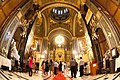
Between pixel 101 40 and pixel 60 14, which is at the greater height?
pixel 60 14

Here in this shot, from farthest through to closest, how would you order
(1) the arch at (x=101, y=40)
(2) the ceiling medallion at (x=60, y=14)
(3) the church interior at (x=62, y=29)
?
(2) the ceiling medallion at (x=60, y=14), (1) the arch at (x=101, y=40), (3) the church interior at (x=62, y=29)

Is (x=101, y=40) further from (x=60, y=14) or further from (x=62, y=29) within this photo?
(x=60, y=14)

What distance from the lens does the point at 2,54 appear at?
12203mm

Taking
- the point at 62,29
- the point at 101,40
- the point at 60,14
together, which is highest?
the point at 60,14

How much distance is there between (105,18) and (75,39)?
49.4 ft

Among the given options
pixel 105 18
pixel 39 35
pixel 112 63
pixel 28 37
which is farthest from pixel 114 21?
pixel 39 35

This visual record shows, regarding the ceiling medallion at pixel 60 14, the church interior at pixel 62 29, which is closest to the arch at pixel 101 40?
the church interior at pixel 62 29

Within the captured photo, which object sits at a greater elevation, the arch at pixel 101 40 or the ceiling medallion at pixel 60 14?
the ceiling medallion at pixel 60 14

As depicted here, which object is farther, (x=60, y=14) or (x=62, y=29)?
(x=60, y=14)

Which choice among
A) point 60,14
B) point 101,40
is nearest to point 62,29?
point 60,14

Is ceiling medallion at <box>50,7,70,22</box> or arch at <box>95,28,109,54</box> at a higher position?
ceiling medallion at <box>50,7,70,22</box>

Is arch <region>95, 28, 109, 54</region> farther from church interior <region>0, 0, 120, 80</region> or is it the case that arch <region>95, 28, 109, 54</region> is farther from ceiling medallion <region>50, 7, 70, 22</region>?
ceiling medallion <region>50, 7, 70, 22</region>

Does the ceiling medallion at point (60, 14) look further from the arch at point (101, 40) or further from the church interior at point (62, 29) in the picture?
the arch at point (101, 40)

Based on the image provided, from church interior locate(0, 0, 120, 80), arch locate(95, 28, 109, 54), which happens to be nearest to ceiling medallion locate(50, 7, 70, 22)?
church interior locate(0, 0, 120, 80)
